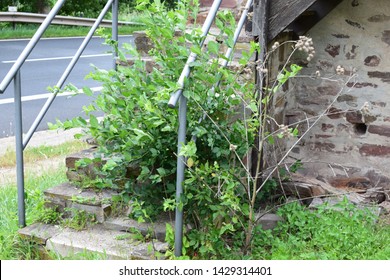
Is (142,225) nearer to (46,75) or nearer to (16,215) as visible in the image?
(16,215)

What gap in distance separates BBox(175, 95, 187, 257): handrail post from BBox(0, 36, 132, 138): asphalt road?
176 cm

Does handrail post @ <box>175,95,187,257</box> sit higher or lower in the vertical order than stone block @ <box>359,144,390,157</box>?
higher

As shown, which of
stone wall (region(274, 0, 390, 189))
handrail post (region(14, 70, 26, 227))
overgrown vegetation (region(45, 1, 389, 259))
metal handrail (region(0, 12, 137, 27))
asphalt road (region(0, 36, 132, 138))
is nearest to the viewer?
overgrown vegetation (region(45, 1, 389, 259))

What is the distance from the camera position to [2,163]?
222 inches

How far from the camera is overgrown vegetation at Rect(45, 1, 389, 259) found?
11.4 ft

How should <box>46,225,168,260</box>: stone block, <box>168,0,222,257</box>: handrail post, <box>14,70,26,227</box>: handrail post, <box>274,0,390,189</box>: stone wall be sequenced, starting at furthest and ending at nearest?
<box>274,0,390,189</box>: stone wall
<box>14,70,26,227</box>: handrail post
<box>46,225,168,260</box>: stone block
<box>168,0,222,257</box>: handrail post

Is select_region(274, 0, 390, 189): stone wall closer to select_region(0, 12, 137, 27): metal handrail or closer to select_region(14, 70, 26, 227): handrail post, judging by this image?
select_region(14, 70, 26, 227): handrail post

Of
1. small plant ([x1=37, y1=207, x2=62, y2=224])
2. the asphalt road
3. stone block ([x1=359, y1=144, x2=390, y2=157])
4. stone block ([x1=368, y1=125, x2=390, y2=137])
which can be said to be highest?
stone block ([x1=368, y1=125, x2=390, y2=137])

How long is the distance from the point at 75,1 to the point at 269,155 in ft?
55.5

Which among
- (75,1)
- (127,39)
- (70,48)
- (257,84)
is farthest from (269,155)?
(75,1)

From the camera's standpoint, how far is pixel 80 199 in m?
3.93

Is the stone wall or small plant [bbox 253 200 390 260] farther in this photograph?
the stone wall

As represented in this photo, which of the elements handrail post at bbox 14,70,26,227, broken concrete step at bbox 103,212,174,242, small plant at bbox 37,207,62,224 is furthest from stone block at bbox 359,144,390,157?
handrail post at bbox 14,70,26,227

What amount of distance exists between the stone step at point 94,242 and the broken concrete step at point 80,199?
0.10 metres
